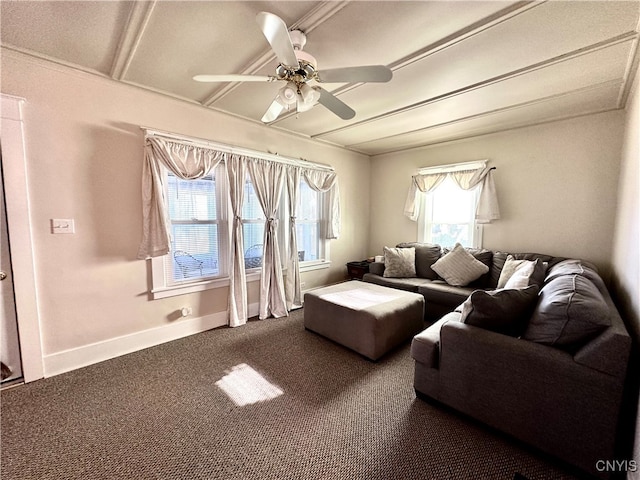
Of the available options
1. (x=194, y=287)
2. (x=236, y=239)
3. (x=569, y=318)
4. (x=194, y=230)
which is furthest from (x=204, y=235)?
(x=569, y=318)

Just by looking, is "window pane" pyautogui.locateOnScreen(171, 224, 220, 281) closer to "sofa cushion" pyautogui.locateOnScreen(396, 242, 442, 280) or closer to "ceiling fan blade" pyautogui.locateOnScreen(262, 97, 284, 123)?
"ceiling fan blade" pyautogui.locateOnScreen(262, 97, 284, 123)

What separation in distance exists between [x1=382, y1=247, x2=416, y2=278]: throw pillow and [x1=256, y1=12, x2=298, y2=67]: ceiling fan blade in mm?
2963

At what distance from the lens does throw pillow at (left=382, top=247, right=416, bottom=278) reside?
3.80m

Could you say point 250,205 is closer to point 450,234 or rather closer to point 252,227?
point 252,227

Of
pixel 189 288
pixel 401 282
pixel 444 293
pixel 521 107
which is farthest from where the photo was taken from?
pixel 401 282

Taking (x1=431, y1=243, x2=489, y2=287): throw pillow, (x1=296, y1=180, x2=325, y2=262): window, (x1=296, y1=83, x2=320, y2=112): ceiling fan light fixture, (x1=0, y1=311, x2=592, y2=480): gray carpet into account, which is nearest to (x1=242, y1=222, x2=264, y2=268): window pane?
(x1=296, y1=180, x2=325, y2=262): window

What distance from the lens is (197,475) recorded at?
4.40ft

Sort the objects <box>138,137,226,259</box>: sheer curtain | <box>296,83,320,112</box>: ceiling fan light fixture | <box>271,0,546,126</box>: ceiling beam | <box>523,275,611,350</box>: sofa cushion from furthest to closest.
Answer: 1. <box>138,137,226,259</box>: sheer curtain
2. <box>296,83,320,112</box>: ceiling fan light fixture
3. <box>271,0,546,126</box>: ceiling beam
4. <box>523,275,611,350</box>: sofa cushion

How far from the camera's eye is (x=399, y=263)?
3822 millimetres

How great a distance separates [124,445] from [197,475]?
1.78ft

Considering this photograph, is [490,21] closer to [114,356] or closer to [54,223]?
[54,223]

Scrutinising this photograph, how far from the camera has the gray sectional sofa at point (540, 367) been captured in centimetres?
126

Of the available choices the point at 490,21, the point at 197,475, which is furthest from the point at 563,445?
the point at 490,21

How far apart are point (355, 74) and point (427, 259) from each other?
299cm
